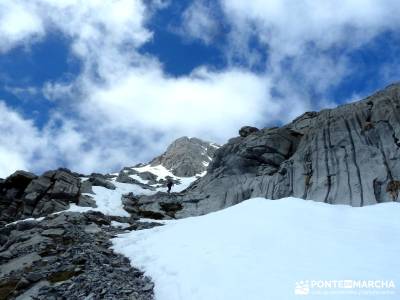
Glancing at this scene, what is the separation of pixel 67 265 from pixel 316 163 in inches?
1064

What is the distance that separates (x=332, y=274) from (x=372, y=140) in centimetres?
2735

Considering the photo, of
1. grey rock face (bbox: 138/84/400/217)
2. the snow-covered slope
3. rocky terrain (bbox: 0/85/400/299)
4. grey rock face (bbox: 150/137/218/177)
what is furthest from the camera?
grey rock face (bbox: 150/137/218/177)

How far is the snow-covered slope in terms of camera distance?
588 inches

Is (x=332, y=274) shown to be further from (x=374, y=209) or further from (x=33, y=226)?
(x=33, y=226)

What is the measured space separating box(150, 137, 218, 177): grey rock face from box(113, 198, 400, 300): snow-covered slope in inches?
4584

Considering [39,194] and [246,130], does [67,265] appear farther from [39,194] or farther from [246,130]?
[246,130]

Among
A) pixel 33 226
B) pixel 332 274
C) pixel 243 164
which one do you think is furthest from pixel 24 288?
pixel 243 164

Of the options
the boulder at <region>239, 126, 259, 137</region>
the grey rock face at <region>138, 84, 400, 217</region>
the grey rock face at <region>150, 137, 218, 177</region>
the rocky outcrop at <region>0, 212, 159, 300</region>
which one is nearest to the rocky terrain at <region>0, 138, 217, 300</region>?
the rocky outcrop at <region>0, 212, 159, 300</region>

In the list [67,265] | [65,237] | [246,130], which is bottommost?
[67,265]

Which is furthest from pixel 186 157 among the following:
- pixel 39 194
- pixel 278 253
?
pixel 278 253

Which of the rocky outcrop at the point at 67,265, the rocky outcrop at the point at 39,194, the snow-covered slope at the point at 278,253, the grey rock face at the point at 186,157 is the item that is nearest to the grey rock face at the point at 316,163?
the rocky outcrop at the point at 39,194

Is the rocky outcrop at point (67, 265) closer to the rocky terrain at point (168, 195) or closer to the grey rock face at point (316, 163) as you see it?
the rocky terrain at point (168, 195)

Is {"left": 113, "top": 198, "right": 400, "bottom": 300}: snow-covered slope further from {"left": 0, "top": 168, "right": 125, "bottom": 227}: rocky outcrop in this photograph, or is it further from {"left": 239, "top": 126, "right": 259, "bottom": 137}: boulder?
{"left": 239, "top": 126, "right": 259, "bottom": 137}: boulder

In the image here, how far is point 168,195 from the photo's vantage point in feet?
179
